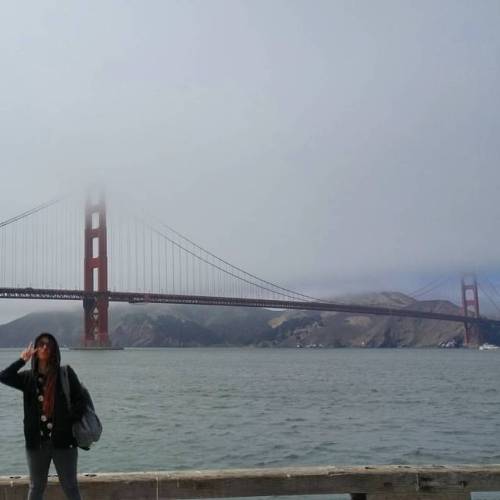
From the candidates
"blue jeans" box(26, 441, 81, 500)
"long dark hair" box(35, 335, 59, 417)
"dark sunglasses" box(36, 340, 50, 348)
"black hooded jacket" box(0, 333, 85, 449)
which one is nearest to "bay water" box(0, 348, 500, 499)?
"blue jeans" box(26, 441, 81, 500)

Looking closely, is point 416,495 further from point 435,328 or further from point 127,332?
point 127,332

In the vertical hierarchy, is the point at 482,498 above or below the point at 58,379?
below

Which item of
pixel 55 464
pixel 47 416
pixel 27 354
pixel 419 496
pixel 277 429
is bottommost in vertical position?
pixel 277 429

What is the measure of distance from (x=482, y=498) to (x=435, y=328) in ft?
447

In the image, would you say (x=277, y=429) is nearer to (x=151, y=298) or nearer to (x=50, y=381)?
(x=50, y=381)

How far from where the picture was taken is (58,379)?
357cm

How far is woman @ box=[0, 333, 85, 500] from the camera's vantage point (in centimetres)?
352

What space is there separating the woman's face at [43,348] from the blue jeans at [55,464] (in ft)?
1.43

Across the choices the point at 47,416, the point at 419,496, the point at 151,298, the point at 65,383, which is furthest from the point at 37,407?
the point at 151,298

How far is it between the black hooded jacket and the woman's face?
30mm

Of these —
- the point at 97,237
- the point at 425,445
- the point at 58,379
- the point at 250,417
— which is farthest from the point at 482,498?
the point at 97,237

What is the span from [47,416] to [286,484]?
1.37 meters

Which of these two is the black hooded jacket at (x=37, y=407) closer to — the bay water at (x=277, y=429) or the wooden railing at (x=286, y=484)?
the wooden railing at (x=286, y=484)

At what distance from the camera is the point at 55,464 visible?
352 centimetres
